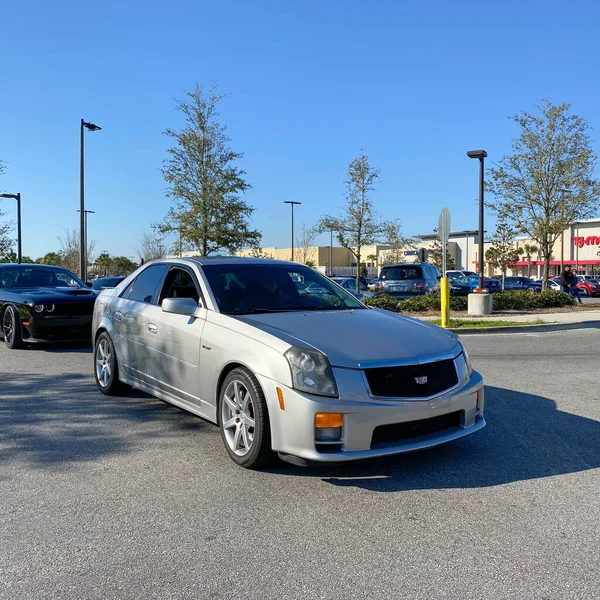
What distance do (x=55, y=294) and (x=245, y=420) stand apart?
7327mm

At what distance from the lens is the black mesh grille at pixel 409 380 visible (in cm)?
397

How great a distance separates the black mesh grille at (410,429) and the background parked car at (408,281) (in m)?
15.2

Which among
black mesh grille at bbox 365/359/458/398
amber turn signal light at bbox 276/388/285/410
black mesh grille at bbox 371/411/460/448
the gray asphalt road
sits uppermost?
black mesh grille at bbox 365/359/458/398

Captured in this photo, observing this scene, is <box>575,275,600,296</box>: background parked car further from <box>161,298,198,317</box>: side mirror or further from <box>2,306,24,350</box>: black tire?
<box>161,298,198,317</box>: side mirror

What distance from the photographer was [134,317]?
6.07m

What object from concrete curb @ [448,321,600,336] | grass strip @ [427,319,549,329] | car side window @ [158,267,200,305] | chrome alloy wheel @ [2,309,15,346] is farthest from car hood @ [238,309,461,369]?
grass strip @ [427,319,549,329]

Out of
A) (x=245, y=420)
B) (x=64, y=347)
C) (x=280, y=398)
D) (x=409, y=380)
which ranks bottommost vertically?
(x=64, y=347)

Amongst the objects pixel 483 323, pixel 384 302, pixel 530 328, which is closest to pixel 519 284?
pixel 384 302

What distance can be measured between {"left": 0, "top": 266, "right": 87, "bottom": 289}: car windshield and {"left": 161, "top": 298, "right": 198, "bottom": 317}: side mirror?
7073 millimetres

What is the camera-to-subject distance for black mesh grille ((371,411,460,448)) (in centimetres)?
395

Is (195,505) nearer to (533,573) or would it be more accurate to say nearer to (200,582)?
(200,582)

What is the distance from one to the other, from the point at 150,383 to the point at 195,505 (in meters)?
2.16

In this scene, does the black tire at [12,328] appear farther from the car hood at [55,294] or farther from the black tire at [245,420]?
the black tire at [245,420]

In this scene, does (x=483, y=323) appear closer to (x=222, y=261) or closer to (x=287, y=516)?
(x=222, y=261)
